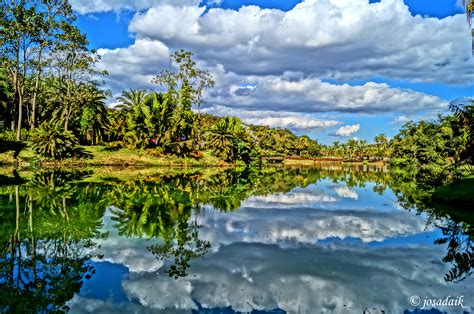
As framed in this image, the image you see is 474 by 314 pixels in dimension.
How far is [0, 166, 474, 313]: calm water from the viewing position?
691 cm

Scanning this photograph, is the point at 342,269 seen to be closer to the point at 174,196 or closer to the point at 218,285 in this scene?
the point at 218,285

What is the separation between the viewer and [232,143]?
57.9 meters

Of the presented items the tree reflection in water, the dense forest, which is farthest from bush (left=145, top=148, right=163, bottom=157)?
the tree reflection in water

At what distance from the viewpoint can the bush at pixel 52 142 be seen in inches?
1567

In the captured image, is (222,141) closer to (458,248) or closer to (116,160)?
(116,160)

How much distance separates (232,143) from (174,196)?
125 ft

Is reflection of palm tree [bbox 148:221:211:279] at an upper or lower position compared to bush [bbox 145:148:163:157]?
lower

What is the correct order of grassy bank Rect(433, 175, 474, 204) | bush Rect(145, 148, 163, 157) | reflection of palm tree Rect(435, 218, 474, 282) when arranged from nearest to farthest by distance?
reflection of palm tree Rect(435, 218, 474, 282) < grassy bank Rect(433, 175, 474, 204) < bush Rect(145, 148, 163, 157)

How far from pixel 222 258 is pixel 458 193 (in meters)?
16.2

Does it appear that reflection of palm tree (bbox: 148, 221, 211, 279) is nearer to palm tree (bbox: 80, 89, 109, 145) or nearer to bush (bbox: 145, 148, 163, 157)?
bush (bbox: 145, 148, 163, 157)

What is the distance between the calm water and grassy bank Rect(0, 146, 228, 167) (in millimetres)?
25919

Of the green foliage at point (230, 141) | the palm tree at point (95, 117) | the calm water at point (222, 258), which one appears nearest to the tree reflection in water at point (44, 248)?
the calm water at point (222, 258)

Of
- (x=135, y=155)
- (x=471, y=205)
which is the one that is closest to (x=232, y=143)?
(x=135, y=155)

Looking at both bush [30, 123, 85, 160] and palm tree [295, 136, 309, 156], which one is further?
palm tree [295, 136, 309, 156]
